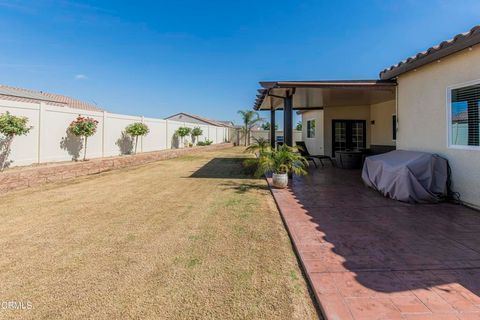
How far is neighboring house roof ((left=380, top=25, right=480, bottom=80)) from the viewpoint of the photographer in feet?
15.0

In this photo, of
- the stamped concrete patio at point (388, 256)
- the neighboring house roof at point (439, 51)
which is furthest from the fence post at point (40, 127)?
the neighboring house roof at point (439, 51)

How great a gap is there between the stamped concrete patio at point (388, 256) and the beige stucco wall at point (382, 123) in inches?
280

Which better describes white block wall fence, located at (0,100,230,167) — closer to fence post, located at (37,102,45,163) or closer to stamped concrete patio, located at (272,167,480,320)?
fence post, located at (37,102,45,163)

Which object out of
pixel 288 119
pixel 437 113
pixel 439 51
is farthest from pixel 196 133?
pixel 439 51

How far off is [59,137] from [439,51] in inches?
477

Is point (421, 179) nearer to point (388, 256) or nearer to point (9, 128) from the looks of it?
point (388, 256)

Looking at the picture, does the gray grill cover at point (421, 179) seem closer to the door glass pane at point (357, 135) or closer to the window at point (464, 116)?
the window at point (464, 116)

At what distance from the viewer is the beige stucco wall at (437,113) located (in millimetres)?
5062

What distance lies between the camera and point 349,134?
47.3ft

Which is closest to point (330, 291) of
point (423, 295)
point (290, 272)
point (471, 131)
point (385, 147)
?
point (290, 272)

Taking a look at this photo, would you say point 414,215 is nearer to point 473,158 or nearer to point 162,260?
point 473,158

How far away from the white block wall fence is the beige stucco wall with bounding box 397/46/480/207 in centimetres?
1175

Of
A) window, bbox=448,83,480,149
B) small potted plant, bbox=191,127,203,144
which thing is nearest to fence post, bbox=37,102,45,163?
window, bbox=448,83,480,149

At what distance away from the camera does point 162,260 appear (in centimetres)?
320
